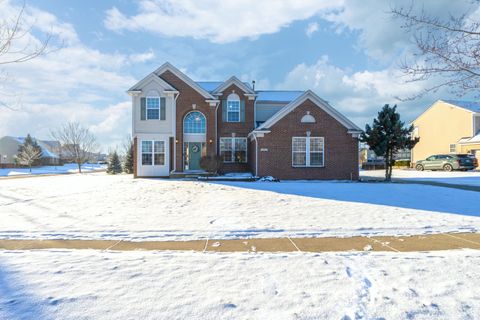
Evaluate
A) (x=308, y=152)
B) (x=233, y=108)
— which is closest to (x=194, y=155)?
(x=233, y=108)

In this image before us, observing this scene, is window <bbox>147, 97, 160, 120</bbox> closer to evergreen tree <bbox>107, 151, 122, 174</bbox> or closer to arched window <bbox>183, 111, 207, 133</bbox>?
arched window <bbox>183, 111, 207, 133</bbox>

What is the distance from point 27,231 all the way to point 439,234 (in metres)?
9.50

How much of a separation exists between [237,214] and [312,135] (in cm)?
1242

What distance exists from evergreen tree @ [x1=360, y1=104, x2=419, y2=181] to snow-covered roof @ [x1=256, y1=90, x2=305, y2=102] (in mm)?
8162

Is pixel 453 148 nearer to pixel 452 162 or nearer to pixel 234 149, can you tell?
pixel 452 162

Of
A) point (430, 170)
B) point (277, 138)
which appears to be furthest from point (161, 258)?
point (430, 170)

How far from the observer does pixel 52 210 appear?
9414 millimetres

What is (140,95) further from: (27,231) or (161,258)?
(161,258)

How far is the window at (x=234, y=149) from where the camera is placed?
2288 centimetres

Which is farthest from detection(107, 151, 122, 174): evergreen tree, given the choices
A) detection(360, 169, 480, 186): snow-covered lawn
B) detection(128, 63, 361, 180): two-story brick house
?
detection(360, 169, 480, 186): snow-covered lawn

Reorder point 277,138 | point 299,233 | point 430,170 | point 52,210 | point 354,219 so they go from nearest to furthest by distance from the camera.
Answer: point 299,233 → point 354,219 → point 52,210 → point 277,138 → point 430,170

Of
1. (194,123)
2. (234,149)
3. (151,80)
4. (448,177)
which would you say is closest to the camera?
(151,80)

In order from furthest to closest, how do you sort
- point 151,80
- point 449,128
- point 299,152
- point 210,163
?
point 449,128
point 151,80
point 210,163
point 299,152

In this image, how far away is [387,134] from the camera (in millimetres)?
18922
